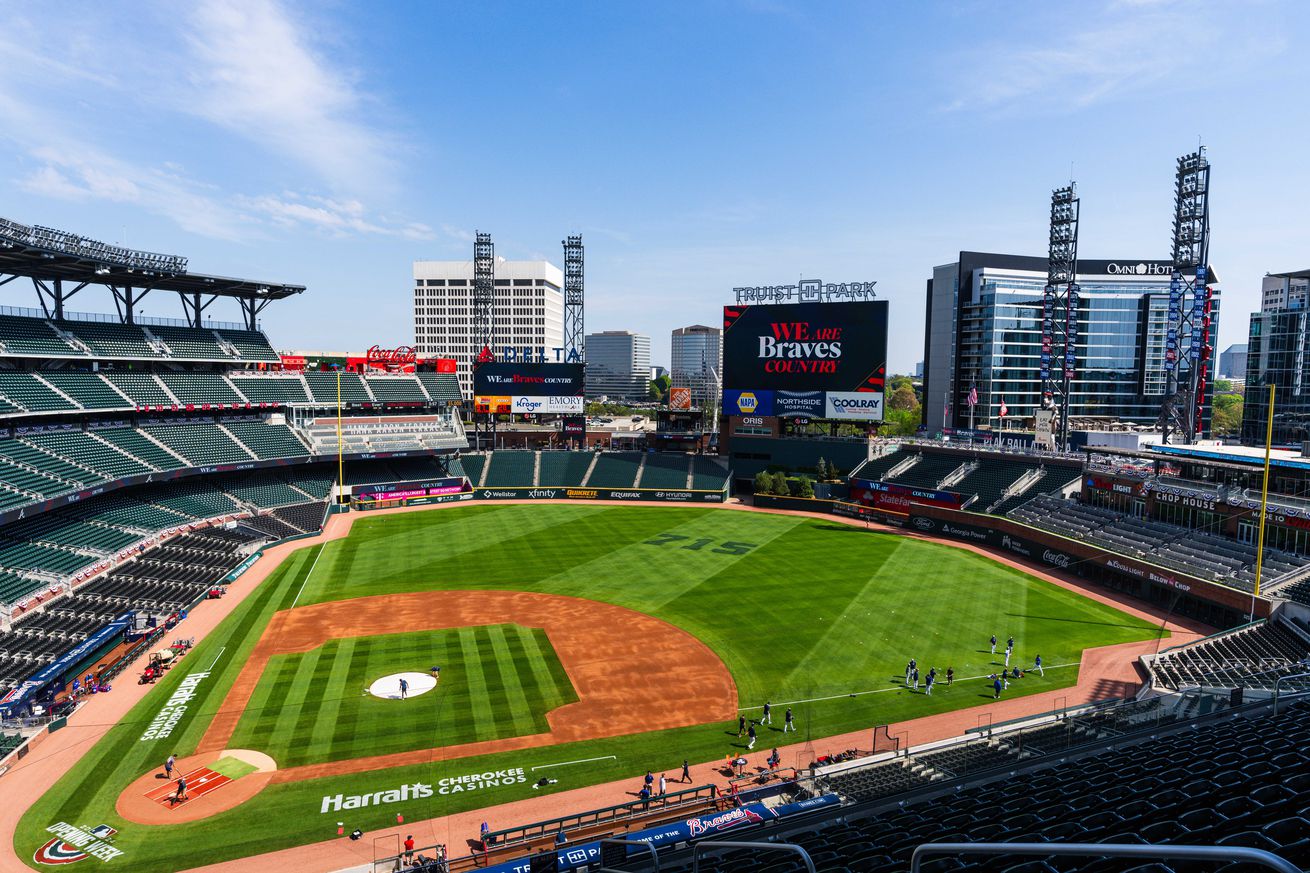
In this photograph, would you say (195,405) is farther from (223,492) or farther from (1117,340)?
(1117,340)

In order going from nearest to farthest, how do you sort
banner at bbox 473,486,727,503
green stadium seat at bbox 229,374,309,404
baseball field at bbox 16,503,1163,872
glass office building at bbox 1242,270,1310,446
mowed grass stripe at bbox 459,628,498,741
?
baseball field at bbox 16,503,1163,872
mowed grass stripe at bbox 459,628,498,741
green stadium seat at bbox 229,374,309,404
glass office building at bbox 1242,270,1310,446
banner at bbox 473,486,727,503

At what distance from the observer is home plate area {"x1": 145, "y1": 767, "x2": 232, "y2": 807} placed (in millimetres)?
23391

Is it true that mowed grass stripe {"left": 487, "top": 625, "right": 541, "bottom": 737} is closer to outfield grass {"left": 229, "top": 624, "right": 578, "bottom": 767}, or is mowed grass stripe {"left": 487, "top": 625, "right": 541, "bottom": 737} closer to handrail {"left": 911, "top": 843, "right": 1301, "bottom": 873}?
outfield grass {"left": 229, "top": 624, "right": 578, "bottom": 767}

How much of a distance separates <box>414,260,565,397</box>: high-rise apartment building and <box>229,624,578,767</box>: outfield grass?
153 meters

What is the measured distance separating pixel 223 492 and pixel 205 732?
42.9 meters

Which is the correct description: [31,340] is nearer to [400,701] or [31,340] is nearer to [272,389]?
[272,389]

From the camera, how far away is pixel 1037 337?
368 feet

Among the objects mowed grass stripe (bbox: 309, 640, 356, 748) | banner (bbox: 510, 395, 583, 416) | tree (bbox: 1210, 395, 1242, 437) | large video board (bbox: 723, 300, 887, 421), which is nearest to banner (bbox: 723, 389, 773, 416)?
large video board (bbox: 723, 300, 887, 421)

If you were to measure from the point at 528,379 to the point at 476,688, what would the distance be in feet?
203

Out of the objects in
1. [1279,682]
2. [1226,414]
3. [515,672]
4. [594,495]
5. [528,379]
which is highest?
[528,379]

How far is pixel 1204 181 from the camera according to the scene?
5800cm

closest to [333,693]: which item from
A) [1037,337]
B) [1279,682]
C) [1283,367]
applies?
[1279,682]

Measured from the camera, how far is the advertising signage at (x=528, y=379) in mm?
88812

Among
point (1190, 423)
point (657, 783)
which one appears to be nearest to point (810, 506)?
point (1190, 423)
